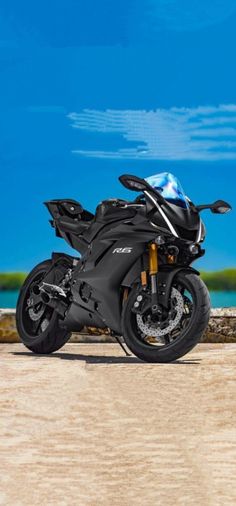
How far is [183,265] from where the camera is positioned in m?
7.31

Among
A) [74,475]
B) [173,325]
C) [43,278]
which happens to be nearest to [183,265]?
[173,325]

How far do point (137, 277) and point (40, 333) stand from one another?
1338mm

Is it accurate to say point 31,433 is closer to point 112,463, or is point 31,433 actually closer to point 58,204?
point 112,463

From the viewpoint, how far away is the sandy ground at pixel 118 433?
4738 millimetres

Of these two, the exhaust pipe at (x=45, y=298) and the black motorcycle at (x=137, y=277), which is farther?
the exhaust pipe at (x=45, y=298)

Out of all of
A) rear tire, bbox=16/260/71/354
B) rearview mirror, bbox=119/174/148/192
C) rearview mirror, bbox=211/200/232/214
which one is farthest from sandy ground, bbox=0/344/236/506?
rearview mirror, bbox=119/174/148/192

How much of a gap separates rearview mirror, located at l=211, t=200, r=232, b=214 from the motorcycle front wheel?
2.29ft

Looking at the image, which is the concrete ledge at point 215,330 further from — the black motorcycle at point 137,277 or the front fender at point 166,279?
the front fender at point 166,279

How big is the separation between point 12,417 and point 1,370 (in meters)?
1.40

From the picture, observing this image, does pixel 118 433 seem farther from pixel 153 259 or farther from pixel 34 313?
pixel 34 313

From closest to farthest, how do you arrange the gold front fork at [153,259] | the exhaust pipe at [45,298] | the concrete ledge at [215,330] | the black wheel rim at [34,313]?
the gold front fork at [153,259] → the exhaust pipe at [45,298] → the black wheel rim at [34,313] → the concrete ledge at [215,330]

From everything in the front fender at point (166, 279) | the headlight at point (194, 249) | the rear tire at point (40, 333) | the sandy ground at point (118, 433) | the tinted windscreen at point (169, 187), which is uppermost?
the tinted windscreen at point (169, 187)

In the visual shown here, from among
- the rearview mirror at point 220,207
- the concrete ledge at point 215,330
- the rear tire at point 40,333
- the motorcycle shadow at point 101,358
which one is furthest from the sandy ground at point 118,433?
the concrete ledge at point 215,330

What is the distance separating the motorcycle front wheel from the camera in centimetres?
708
